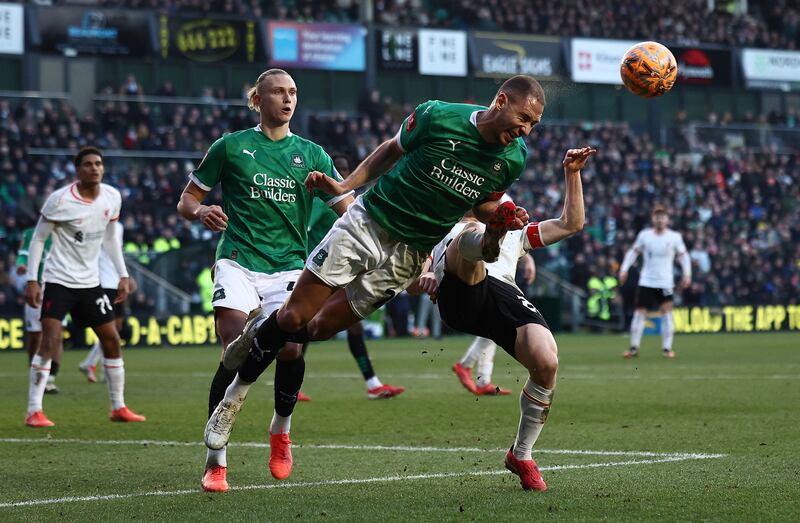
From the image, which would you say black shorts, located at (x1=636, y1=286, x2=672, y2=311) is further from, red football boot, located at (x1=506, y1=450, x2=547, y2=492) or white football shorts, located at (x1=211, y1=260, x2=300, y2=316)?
red football boot, located at (x1=506, y1=450, x2=547, y2=492)

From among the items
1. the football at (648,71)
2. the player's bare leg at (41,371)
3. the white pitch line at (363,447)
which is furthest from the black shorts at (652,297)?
the football at (648,71)

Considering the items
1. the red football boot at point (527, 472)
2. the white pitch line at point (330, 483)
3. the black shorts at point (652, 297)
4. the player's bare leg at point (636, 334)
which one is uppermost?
the red football boot at point (527, 472)

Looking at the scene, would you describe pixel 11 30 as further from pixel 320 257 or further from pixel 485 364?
pixel 320 257

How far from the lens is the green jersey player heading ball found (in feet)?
22.1

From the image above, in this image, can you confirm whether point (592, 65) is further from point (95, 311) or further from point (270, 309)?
point (270, 309)

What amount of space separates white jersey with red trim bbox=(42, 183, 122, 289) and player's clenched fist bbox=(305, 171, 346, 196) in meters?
4.66

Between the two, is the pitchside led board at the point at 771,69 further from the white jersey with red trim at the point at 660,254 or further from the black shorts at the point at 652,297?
the black shorts at the point at 652,297

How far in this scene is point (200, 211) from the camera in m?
7.25

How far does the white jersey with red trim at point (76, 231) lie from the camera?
10943mm

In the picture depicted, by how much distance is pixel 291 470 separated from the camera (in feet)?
24.7

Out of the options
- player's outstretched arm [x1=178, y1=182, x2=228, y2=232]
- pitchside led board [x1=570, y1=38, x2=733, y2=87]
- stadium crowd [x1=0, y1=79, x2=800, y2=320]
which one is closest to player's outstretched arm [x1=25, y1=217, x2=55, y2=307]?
player's outstretched arm [x1=178, y1=182, x2=228, y2=232]

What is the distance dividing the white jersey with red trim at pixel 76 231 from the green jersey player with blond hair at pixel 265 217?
3468 millimetres

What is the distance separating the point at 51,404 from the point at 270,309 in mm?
6241

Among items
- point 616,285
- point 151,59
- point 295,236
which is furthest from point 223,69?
point 295,236
